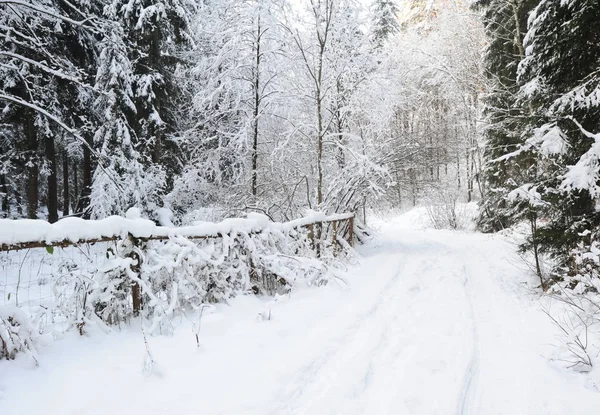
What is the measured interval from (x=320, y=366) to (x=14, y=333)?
8.75 ft

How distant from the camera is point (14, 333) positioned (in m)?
2.87

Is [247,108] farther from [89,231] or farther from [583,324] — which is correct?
[583,324]

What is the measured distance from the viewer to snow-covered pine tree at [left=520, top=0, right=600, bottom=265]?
4789 mm

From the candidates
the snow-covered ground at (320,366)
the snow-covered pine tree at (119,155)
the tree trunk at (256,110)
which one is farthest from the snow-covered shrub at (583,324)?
the snow-covered pine tree at (119,155)

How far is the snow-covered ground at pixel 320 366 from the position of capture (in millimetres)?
2604

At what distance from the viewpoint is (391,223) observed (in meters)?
22.2

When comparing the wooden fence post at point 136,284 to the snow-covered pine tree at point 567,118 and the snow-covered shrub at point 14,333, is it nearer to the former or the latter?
the snow-covered shrub at point 14,333

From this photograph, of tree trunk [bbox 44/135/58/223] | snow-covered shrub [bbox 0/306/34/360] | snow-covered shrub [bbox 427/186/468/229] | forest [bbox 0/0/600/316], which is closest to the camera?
snow-covered shrub [bbox 0/306/34/360]

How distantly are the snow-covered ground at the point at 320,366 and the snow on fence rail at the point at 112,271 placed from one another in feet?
0.80

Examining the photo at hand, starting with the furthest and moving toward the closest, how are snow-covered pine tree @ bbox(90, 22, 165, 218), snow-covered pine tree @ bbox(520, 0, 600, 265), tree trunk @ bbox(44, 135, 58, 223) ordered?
tree trunk @ bbox(44, 135, 58, 223), snow-covered pine tree @ bbox(90, 22, 165, 218), snow-covered pine tree @ bbox(520, 0, 600, 265)

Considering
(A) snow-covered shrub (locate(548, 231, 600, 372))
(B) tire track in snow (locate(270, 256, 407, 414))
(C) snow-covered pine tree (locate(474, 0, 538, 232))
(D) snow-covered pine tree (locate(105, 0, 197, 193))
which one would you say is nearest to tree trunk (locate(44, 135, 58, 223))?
(D) snow-covered pine tree (locate(105, 0, 197, 193))

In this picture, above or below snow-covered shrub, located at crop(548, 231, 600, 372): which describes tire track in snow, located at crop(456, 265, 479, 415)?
below

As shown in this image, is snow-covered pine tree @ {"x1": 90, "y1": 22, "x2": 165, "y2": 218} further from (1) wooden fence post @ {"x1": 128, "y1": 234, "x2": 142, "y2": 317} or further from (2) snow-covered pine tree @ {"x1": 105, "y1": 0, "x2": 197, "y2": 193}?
(1) wooden fence post @ {"x1": 128, "y1": 234, "x2": 142, "y2": 317}

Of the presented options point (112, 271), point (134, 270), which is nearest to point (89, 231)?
point (112, 271)
